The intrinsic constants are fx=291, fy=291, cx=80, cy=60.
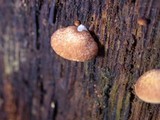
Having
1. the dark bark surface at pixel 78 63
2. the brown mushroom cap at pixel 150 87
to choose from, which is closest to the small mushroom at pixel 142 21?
the dark bark surface at pixel 78 63

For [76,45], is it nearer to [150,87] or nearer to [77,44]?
[77,44]

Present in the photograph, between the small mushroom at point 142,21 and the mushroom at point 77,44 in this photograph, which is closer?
the small mushroom at point 142,21

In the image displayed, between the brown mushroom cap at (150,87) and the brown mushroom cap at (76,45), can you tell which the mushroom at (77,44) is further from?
the brown mushroom cap at (150,87)

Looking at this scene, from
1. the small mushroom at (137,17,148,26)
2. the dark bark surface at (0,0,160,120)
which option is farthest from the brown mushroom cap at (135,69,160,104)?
the small mushroom at (137,17,148,26)

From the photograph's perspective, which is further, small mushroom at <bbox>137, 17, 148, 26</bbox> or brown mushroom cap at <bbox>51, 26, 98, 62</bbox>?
brown mushroom cap at <bbox>51, 26, 98, 62</bbox>


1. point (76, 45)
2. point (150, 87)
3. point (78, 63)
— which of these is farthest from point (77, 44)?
point (150, 87)

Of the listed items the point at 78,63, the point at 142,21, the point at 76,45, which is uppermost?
the point at 142,21

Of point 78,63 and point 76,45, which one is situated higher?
point 76,45

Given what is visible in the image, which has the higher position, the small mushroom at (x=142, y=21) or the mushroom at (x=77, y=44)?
the small mushroom at (x=142, y=21)

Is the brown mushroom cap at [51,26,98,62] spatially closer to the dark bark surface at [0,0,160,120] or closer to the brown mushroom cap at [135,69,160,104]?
the dark bark surface at [0,0,160,120]
